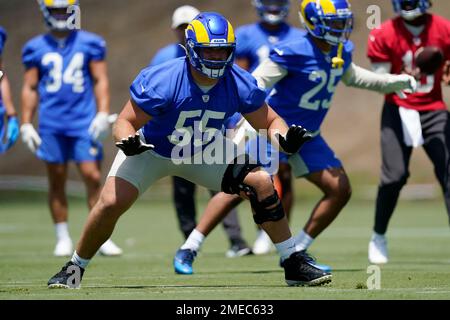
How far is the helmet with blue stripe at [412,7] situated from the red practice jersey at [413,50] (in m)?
0.13

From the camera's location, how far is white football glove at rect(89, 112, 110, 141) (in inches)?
395

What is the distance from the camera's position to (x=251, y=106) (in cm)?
670

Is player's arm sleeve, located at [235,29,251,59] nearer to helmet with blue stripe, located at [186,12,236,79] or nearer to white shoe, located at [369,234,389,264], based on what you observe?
white shoe, located at [369,234,389,264]

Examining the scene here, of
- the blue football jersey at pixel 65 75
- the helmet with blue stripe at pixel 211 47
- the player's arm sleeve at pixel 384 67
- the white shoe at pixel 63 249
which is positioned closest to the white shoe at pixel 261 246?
the white shoe at pixel 63 249

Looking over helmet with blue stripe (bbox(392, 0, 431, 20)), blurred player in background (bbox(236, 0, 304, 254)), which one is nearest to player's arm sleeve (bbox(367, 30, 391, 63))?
helmet with blue stripe (bbox(392, 0, 431, 20))

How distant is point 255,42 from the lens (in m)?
10.4

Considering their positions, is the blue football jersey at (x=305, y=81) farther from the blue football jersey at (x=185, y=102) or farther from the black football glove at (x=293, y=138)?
the black football glove at (x=293, y=138)

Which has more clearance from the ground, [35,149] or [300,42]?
[300,42]

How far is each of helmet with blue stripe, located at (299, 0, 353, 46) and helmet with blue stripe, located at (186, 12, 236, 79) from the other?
1.56 m

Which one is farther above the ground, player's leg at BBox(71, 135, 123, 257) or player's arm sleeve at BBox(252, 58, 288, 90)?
player's arm sleeve at BBox(252, 58, 288, 90)

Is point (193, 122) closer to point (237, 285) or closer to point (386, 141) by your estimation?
point (237, 285)
